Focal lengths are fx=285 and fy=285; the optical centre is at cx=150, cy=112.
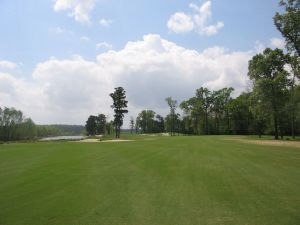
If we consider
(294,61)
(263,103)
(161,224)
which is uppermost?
(294,61)

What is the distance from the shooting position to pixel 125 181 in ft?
41.5

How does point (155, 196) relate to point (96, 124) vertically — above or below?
below

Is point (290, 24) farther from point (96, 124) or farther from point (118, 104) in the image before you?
point (96, 124)

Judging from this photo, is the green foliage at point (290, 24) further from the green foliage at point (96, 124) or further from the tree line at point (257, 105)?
the green foliage at point (96, 124)

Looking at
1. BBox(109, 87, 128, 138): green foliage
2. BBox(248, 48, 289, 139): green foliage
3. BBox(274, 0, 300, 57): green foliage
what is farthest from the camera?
BBox(109, 87, 128, 138): green foliage

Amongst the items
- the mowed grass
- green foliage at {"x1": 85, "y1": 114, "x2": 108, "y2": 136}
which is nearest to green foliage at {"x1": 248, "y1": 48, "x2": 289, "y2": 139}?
the mowed grass

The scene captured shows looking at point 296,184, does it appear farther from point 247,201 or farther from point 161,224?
point 161,224

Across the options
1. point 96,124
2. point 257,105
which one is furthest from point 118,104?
point 96,124

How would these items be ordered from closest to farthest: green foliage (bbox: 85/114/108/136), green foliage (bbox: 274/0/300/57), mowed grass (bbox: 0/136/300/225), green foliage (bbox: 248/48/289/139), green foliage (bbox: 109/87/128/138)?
mowed grass (bbox: 0/136/300/225)
green foliage (bbox: 274/0/300/57)
green foliage (bbox: 248/48/289/139)
green foliage (bbox: 109/87/128/138)
green foliage (bbox: 85/114/108/136)

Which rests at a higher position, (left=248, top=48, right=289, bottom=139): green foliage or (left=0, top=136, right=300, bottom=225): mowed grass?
(left=248, top=48, right=289, bottom=139): green foliage

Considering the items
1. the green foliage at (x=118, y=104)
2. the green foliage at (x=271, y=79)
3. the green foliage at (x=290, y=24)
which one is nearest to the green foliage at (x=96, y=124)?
the green foliage at (x=118, y=104)

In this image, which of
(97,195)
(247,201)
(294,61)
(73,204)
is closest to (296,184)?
(247,201)

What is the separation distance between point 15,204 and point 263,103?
4871cm

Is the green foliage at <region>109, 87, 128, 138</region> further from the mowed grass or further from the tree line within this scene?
the mowed grass
